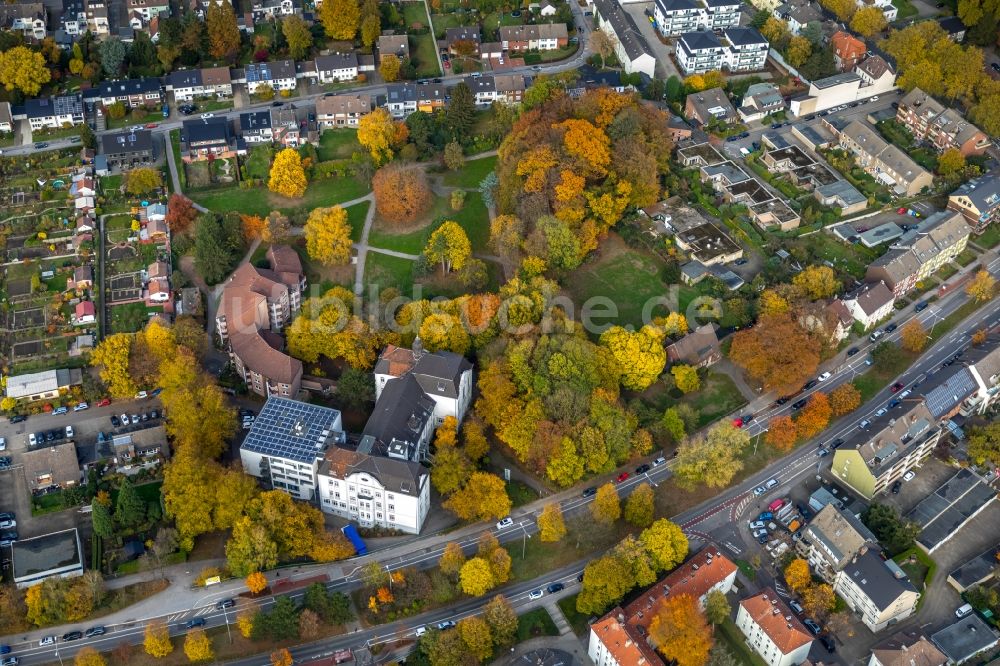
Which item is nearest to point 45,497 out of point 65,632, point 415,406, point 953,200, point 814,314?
point 65,632

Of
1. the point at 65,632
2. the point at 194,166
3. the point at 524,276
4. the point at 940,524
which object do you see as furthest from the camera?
the point at 194,166

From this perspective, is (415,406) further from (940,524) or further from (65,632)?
(940,524)

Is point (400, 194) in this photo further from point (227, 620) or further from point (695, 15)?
point (695, 15)

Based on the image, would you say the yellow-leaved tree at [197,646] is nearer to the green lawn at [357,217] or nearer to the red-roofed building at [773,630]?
the red-roofed building at [773,630]

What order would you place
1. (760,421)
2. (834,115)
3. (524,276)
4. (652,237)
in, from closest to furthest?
(760,421) < (524,276) < (652,237) < (834,115)

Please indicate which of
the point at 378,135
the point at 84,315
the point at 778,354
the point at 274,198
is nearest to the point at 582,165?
the point at 378,135

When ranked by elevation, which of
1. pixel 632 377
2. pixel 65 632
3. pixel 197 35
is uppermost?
pixel 197 35

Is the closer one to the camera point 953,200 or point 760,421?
point 760,421
